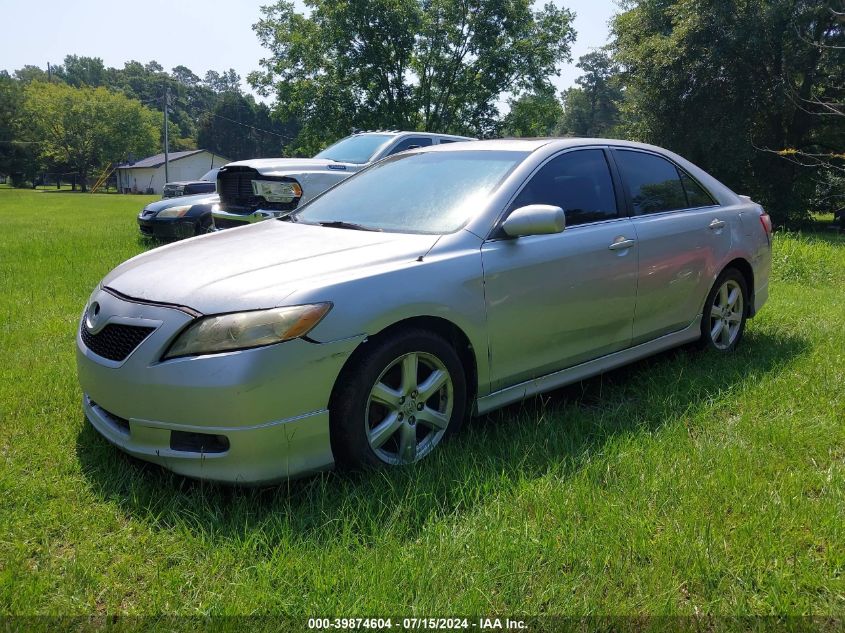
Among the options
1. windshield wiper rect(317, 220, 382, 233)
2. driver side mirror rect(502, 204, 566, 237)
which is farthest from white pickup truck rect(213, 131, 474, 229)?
driver side mirror rect(502, 204, 566, 237)

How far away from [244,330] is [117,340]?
678 mm

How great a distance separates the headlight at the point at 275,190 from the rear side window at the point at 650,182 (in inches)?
180

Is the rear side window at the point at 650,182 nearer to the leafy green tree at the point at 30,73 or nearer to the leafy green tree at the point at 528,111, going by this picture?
the leafy green tree at the point at 528,111

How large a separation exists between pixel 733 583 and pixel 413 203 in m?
2.34

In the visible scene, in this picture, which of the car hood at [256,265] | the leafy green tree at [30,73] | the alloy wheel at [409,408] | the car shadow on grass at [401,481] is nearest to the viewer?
the car shadow on grass at [401,481]

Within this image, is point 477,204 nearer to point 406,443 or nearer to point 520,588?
point 406,443

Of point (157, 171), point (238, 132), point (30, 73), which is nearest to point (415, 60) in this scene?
point (157, 171)

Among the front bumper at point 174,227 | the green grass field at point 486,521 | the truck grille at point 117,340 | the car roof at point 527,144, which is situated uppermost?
the car roof at point 527,144

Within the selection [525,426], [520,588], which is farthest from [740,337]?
[520,588]

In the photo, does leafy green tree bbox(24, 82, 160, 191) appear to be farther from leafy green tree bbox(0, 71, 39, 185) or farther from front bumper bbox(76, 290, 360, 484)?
front bumper bbox(76, 290, 360, 484)

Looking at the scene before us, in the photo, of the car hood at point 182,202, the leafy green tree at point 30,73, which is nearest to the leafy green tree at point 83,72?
the leafy green tree at point 30,73

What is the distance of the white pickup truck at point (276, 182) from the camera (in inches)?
315

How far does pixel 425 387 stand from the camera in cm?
304

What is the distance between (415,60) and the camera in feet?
95.7
